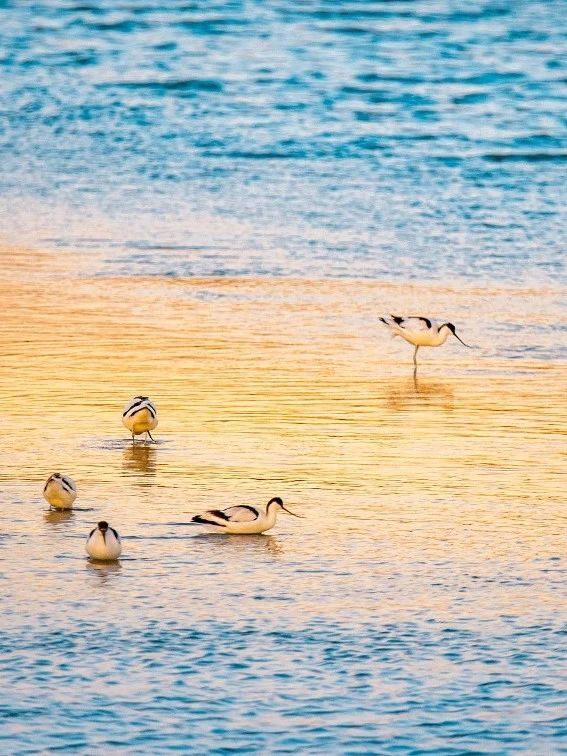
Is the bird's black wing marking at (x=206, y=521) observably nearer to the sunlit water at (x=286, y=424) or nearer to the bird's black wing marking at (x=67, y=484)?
the sunlit water at (x=286, y=424)

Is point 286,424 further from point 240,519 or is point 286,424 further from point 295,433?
point 240,519

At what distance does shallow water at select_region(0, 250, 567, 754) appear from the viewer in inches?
292

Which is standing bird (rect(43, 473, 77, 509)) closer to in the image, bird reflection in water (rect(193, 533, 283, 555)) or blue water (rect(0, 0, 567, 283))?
bird reflection in water (rect(193, 533, 283, 555))

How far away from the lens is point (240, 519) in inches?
380

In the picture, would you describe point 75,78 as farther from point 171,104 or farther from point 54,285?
point 54,285

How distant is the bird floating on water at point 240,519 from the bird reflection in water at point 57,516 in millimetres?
781

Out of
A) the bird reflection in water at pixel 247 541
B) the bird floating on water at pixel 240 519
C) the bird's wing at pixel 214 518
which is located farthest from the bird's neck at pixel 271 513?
the bird's wing at pixel 214 518

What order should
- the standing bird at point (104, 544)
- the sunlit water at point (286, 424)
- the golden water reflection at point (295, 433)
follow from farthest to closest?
the golden water reflection at point (295, 433) → the standing bird at point (104, 544) → the sunlit water at point (286, 424)

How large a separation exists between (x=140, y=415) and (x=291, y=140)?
608 inches

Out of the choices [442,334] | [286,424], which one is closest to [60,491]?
[286,424]

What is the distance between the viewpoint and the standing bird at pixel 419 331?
14.3 meters

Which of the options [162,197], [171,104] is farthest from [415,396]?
[171,104]

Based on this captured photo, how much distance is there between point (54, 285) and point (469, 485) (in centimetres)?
733

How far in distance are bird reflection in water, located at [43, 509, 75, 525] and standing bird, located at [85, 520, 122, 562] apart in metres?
0.85
